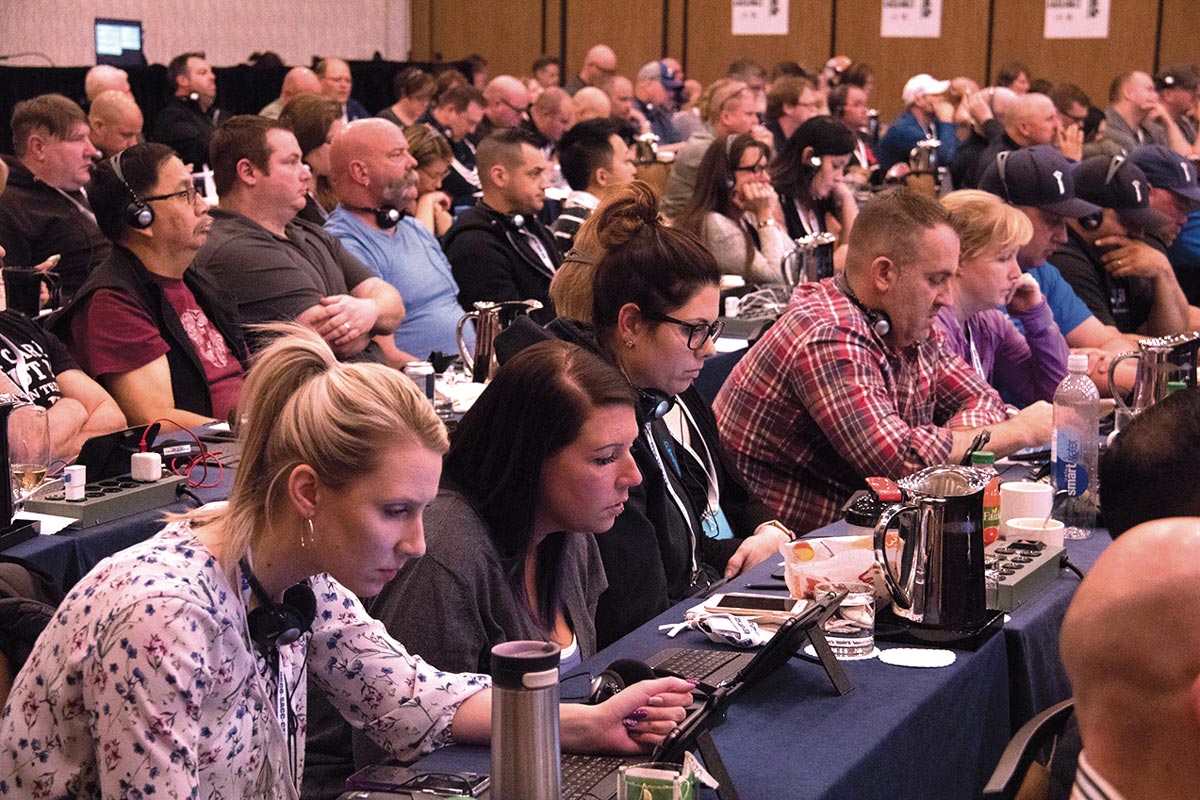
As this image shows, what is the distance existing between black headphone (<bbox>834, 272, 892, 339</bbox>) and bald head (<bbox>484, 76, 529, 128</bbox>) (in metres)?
7.31

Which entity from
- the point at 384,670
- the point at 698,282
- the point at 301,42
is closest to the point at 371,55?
the point at 301,42

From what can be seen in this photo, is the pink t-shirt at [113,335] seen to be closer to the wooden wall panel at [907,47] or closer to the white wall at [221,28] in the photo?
the white wall at [221,28]

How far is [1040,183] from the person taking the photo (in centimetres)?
475

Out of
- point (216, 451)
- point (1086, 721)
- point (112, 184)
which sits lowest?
point (216, 451)

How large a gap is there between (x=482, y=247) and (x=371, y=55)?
990cm

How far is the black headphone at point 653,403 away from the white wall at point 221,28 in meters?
9.55

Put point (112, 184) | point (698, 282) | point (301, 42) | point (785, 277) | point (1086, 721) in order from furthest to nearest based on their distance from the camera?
point (301, 42) < point (785, 277) < point (112, 184) < point (698, 282) < point (1086, 721)

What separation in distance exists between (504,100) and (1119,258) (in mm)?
5969

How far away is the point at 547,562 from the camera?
2211 millimetres

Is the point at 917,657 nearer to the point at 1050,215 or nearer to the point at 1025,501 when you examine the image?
the point at 1025,501

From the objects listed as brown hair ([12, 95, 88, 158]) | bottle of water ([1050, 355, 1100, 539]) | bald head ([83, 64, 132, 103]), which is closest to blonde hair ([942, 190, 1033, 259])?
bottle of water ([1050, 355, 1100, 539])

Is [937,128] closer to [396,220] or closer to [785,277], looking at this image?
[785,277]

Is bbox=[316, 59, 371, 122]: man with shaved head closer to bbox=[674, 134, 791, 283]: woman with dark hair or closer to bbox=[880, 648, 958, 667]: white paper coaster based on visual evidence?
bbox=[674, 134, 791, 283]: woman with dark hair

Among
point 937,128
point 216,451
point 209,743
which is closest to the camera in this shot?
point 209,743
